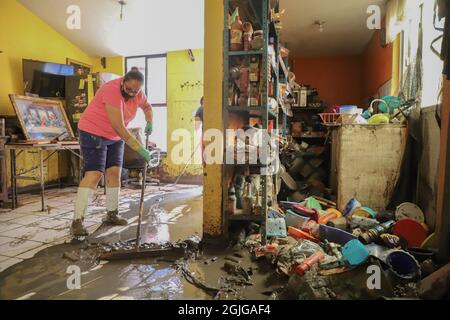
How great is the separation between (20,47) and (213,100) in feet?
13.6

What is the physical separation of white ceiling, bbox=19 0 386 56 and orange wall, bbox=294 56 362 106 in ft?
0.85

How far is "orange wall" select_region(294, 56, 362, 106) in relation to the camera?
6.06 meters

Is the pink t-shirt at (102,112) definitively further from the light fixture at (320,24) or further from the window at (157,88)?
the light fixture at (320,24)

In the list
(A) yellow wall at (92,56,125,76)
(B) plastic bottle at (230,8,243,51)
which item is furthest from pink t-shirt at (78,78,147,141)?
(A) yellow wall at (92,56,125,76)

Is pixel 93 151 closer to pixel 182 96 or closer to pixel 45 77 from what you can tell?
pixel 45 77

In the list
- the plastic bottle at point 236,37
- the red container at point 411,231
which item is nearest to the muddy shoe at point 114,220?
the plastic bottle at point 236,37

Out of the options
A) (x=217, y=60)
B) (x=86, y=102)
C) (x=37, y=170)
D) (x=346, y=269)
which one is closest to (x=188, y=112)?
(x=86, y=102)

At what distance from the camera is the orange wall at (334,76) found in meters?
6.06

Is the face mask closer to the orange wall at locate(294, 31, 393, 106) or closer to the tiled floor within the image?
Result: the tiled floor

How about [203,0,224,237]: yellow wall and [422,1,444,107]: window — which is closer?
[203,0,224,237]: yellow wall

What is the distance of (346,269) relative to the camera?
1679mm

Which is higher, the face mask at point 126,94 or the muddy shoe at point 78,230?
the face mask at point 126,94

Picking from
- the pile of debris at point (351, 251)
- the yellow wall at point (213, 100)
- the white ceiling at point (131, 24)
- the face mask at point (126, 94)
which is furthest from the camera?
the white ceiling at point (131, 24)

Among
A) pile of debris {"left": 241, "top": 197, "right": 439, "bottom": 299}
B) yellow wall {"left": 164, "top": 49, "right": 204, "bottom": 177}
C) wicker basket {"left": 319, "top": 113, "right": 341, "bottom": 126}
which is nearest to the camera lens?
pile of debris {"left": 241, "top": 197, "right": 439, "bottom": 299}
